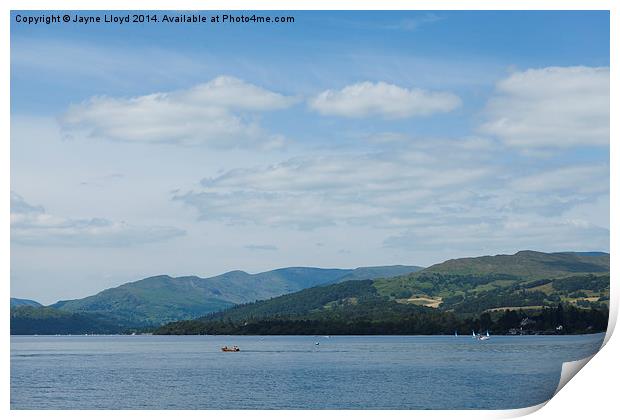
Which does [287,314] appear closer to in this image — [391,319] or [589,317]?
[391,319]

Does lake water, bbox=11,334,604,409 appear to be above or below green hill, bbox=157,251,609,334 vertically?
below

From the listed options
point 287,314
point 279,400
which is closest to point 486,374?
point 279,400

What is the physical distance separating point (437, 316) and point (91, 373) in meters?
96.2

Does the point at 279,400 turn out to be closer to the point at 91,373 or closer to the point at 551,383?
the point at 551,383

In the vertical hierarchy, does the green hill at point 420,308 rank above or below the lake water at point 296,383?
above

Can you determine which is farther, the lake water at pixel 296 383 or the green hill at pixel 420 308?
the green hill at pixel 420 308

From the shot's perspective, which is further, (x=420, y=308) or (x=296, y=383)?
(x=420, y=308)

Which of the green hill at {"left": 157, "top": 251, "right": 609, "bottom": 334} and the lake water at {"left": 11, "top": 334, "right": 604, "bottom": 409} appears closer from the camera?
the lake water at {"left": 11, "top": 334, "right": 604, "bottom": 409}

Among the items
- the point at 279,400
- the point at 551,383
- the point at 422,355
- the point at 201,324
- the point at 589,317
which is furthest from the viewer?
the point at 201,324

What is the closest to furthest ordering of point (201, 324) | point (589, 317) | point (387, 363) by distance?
point (387, 363)
point (589, 317)
point (201, 324)

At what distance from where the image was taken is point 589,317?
127m

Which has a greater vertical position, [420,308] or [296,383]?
[420,308]
